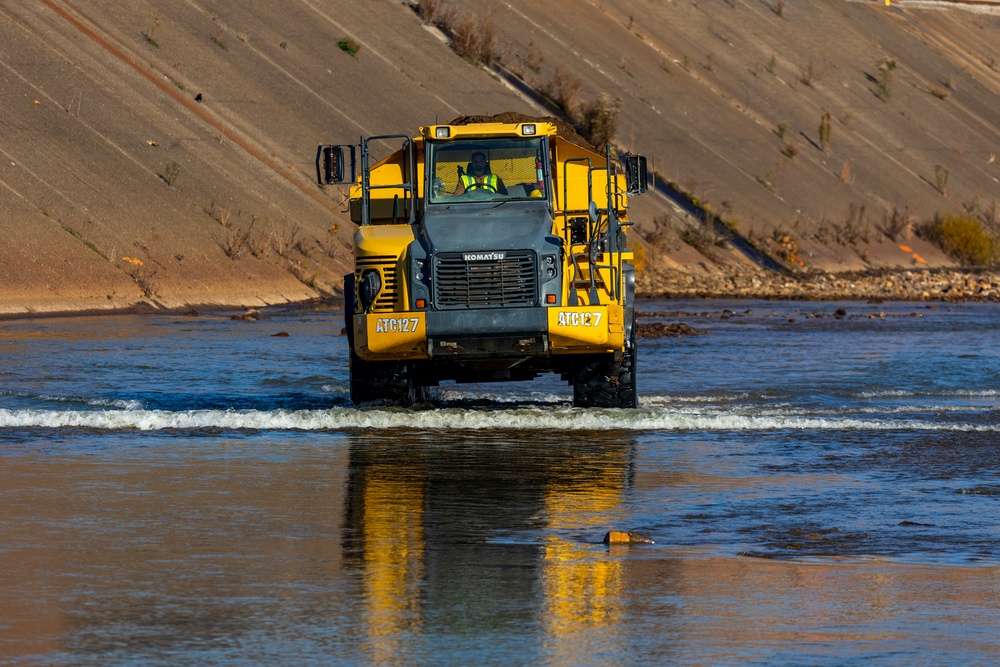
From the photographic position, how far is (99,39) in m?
46.3

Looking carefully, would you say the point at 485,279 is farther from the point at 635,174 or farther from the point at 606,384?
the point at 635,174

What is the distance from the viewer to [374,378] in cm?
1781

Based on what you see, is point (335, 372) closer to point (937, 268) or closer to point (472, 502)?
point (472, 502)

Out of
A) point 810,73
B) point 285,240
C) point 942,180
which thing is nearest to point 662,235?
point 285,240

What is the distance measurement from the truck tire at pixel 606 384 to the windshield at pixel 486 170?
1.86 meters

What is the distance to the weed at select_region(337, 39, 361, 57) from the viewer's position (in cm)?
5291

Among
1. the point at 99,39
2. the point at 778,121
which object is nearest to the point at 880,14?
the point at 778,121

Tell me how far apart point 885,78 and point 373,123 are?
31075mm

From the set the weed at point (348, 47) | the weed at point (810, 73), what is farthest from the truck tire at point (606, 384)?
the weed at point (810, 73)

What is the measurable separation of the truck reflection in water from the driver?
9.88 ft

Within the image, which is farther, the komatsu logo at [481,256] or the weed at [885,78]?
the weed at [885,78]

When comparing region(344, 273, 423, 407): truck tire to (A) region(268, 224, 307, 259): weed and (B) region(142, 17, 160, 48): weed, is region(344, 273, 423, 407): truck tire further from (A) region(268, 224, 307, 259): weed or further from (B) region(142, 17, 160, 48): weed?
(B) region(142, 17, 160, 48): weed

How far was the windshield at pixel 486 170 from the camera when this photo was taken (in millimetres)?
17578

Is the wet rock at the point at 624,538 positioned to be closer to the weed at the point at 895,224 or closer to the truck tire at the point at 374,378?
the truck tire at the point at 374,378
